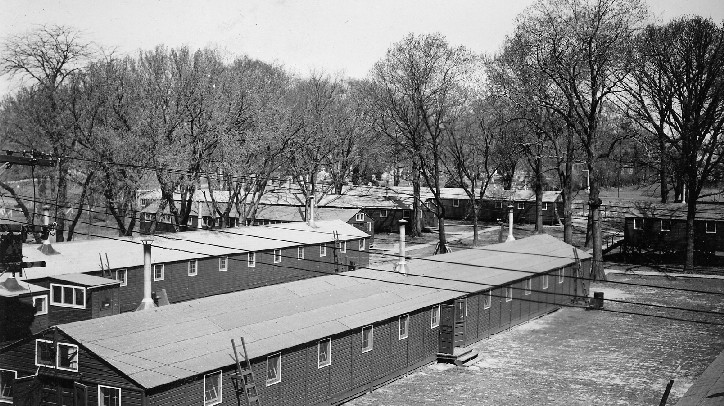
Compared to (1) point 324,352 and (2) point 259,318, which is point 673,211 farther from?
(2) point 259,318

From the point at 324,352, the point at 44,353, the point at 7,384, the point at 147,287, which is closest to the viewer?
the point at 44,353

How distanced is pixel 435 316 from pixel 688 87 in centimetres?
3492

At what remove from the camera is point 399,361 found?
30125mm

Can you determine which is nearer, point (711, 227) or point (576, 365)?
point (576, 365)

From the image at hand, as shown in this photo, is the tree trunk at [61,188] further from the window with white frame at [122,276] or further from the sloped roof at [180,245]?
the window with white frame at [122,276]

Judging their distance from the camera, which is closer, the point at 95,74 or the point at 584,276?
the point at 584,276

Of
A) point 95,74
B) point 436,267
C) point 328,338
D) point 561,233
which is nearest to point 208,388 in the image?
→ point 328,338

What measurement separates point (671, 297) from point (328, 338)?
100 feet

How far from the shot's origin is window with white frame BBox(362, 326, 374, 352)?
92.8 ft

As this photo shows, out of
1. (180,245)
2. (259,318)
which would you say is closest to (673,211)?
(180,245)

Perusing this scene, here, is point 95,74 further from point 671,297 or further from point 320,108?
point 671,297

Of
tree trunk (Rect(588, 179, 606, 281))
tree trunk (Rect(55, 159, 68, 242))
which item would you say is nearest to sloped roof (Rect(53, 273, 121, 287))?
tree trunk (Rect(55, 159, 68, 242))

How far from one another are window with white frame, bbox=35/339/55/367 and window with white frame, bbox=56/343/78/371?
29 centimetres

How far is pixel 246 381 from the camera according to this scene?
76.4ft
